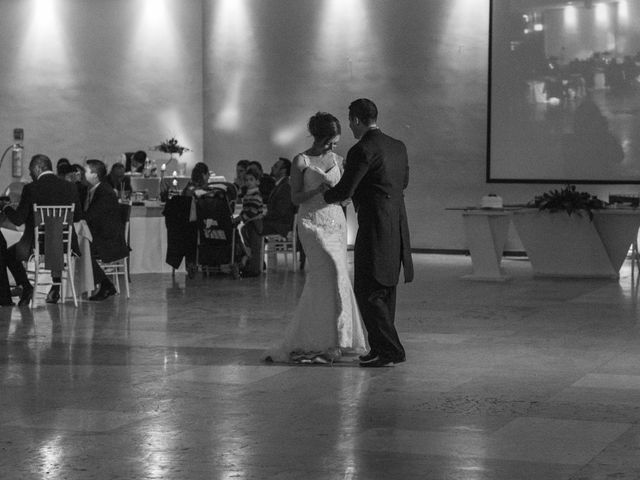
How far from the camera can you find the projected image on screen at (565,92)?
589 inches

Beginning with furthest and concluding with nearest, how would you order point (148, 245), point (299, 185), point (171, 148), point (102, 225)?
point (171, 148) → point (148, 245) → point (102, 225) → point (299, 185)

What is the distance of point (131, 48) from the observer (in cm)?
1631

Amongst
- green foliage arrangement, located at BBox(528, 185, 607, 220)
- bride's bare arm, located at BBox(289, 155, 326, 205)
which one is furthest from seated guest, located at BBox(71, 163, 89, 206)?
bride's bare arm, located at BBox(289, 155, 326, 205)

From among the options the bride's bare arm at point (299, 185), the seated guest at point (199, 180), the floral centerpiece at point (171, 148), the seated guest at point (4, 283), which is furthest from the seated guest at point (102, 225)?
the floral centerpiece at point (171, 148)

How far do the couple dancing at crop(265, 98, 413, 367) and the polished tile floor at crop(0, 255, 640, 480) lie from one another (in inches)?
7.5

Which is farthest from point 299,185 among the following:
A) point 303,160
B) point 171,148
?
point 171,148

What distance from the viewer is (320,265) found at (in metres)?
6.86

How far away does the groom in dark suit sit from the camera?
655 centimetres

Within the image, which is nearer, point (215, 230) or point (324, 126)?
point (324, 126)

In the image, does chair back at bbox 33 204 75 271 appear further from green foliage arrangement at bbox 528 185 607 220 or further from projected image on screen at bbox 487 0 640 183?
projected image on screen at bbox 487 0 640 183

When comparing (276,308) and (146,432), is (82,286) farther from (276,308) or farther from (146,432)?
(146,432)

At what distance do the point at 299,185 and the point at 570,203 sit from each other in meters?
5.96

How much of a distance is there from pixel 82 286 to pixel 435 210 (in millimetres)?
6983

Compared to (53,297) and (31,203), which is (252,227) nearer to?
(53,297)
